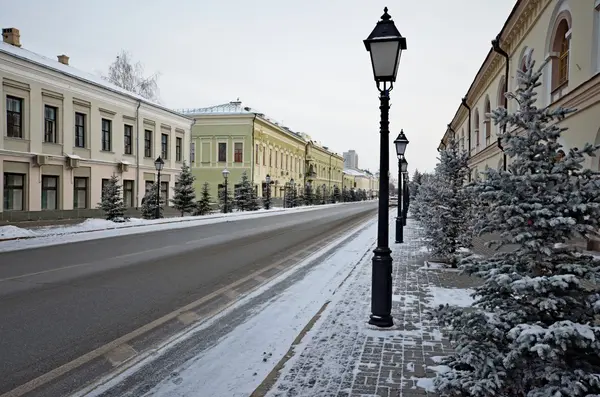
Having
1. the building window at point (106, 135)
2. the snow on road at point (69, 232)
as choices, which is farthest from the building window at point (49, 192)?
the building window at point (106, 135)

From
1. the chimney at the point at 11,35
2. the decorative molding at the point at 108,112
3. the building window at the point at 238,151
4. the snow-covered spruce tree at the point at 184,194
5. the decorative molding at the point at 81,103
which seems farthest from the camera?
the building window at the point at 238,151

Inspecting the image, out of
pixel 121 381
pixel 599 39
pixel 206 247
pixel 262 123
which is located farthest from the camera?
pixel 262 123

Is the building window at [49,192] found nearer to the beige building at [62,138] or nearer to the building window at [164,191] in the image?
the beige building at [62,138]

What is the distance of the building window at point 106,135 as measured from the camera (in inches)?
1169

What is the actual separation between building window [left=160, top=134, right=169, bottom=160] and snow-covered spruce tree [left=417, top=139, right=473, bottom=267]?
29.2 metres

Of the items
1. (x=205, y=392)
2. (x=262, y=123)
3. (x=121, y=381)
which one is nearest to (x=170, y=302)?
(x=121, y=381)

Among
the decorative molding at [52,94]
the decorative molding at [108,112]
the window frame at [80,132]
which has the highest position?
the decorative molding at [52,94]

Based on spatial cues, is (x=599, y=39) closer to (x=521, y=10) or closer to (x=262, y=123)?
(x=521, y=10)

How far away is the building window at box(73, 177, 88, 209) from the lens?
27.1 metres

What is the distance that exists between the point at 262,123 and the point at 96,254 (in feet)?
140

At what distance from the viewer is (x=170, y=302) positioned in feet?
24.3

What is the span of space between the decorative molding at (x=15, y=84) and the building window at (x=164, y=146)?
13249 millimetres

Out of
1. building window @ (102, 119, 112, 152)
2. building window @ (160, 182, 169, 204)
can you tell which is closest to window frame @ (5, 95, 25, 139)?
building window @ (102, 119, 112, 152)

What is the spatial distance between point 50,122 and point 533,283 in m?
27.7
